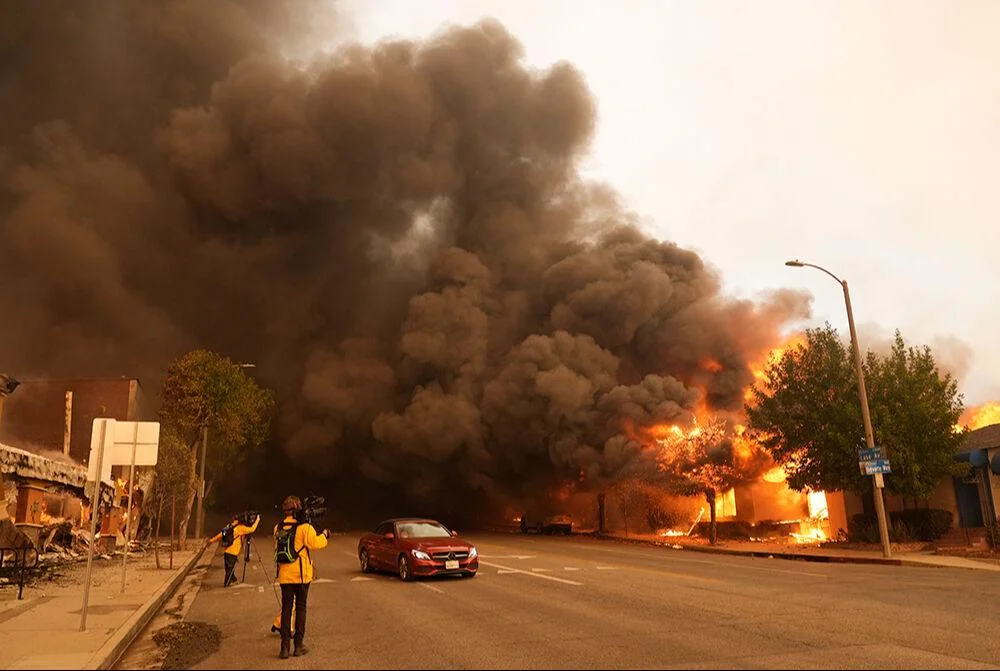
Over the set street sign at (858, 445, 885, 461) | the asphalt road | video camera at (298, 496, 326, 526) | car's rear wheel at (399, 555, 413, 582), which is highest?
street sign at (858, 445, 885, 461)

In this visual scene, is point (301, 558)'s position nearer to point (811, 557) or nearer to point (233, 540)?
point (233, 540)

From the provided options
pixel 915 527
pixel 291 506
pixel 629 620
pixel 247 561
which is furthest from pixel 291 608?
pixel 915 527

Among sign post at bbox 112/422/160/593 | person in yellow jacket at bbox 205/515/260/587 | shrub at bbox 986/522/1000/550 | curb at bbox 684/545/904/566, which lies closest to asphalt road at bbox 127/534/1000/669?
person in yellow jacket at bbox 205/515/260/587

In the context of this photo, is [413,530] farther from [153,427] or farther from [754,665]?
[754,665]

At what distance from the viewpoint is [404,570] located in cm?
1373

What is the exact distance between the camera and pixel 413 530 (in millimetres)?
14891

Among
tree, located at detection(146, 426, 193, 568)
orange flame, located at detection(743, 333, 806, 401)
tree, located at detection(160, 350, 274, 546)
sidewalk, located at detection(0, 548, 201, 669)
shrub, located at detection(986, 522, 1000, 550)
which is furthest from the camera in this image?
orange flame, located at detection(743, 333, 806, 401)

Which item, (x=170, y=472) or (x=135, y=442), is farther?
(x=170, y=472)

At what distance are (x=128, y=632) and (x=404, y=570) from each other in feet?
20.6

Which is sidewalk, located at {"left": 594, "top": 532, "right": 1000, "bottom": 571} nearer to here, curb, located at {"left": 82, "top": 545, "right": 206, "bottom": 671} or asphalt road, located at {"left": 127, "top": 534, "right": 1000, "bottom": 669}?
asphalt road, located at {"left": 127, "top": 534, "right": 1000, "bottom": 669}

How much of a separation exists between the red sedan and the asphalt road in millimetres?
329

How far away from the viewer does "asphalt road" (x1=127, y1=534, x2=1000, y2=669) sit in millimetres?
6477

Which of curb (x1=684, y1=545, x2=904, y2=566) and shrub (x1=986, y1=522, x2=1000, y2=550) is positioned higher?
shrub (x1=986, y1=522, x2=1000, y2=550)

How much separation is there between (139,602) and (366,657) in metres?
5.82
